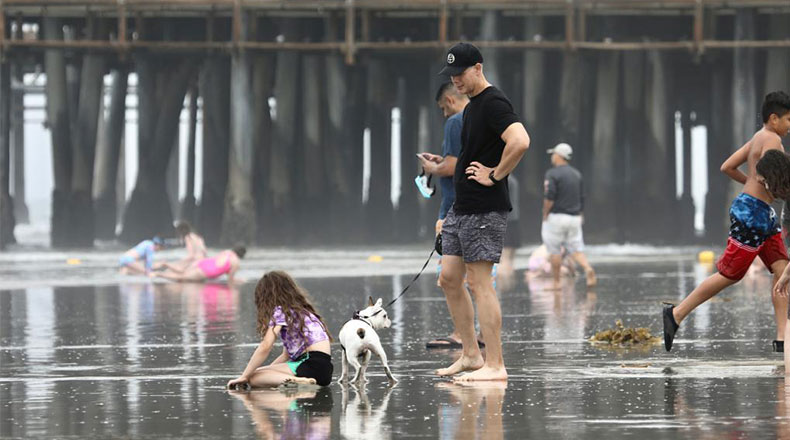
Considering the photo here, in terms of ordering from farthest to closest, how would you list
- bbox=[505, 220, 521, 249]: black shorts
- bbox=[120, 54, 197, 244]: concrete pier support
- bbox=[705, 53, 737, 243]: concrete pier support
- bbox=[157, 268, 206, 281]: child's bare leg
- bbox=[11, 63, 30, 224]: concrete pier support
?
bbox=[11, 63, 30, 224]: concrete pier support, bbox=[705, 53, 737, 243]: concrete pier support, bbox=[120, 54, 197, 244]: concrete pier support, bbox=[505, 220, 521, 249]: black shorts, bbox=[157, 268, 206, 281]: child's bare leg

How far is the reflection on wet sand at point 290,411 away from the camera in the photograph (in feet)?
23.7

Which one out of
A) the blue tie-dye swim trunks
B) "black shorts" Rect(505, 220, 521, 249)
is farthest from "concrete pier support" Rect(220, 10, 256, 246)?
the blue tie-dye swim trunks

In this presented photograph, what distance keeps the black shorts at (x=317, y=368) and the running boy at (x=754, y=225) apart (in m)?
2.20

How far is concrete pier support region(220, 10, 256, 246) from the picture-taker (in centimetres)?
3067

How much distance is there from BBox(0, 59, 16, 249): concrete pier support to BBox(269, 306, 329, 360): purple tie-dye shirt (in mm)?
24139

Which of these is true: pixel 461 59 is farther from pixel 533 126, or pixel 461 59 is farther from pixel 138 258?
pixel 533 126

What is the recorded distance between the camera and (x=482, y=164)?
9062mm

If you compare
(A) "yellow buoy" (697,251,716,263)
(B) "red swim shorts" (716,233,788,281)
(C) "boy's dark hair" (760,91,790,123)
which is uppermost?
(C) "boy's dark hair" (760,91,790,123)

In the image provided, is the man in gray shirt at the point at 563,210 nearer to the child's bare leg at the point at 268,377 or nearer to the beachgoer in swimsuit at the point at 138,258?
the beachgoer in swimsuit at the point at 138,258

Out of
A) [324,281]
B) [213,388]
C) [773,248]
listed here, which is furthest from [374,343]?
[324,281]

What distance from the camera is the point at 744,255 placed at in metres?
9.72

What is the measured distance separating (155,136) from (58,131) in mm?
2071

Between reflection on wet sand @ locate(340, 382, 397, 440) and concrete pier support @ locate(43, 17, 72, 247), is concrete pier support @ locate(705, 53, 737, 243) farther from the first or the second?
reflection on wet sand @ locate(340, 382, 397, 440)

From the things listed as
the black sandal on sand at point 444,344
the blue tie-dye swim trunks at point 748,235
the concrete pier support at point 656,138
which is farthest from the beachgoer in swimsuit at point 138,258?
the blue tie-dye swim trunks at point 748,235
